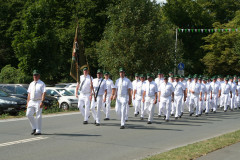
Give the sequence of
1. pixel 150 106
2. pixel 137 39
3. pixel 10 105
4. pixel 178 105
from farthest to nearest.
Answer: pixel 137 39 < pixel 10 105 < pixel 178 105 < pixel 150 106

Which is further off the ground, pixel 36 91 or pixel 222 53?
pixel 222 53

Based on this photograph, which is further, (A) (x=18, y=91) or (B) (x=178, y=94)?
(A) (x=18, y=91)

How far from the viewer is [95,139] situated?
1014 cm

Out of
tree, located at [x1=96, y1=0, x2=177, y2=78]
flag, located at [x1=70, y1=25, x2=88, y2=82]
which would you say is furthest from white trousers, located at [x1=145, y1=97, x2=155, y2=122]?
tree, located at [x1=96, y1=0, x2=177, y2=78]

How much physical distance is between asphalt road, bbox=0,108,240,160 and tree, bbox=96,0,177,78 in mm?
12957

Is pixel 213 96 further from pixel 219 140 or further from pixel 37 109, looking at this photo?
pixel 37 109

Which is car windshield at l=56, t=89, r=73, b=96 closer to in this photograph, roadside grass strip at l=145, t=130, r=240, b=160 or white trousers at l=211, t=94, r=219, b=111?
white trousers at l=211, t=94, r=219, b=111

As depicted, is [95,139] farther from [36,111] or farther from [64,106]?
[64,106]

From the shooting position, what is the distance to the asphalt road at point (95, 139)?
8.16m

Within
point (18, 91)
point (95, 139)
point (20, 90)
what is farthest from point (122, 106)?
point (20, 90)

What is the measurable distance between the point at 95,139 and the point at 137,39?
55.8 feet

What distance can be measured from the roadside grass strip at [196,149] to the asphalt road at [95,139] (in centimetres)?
52

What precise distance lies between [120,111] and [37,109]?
3.69 metres

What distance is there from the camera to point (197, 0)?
199 feet
